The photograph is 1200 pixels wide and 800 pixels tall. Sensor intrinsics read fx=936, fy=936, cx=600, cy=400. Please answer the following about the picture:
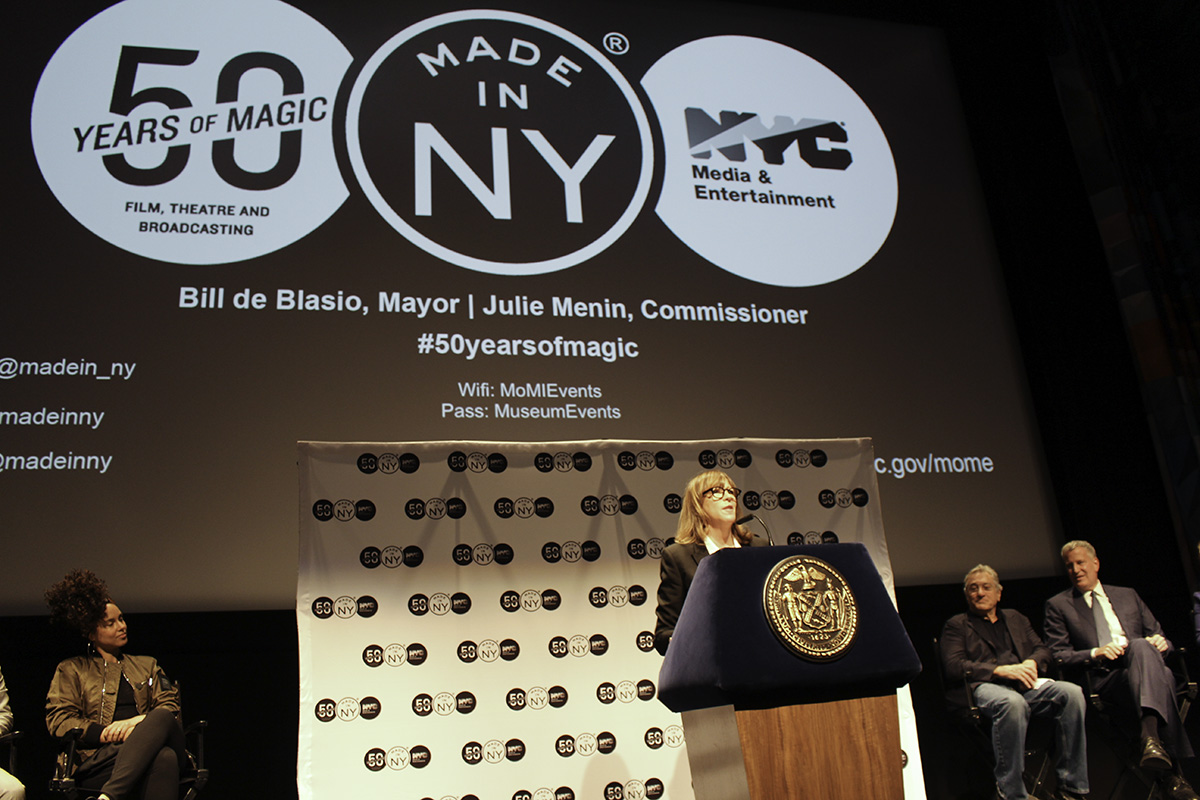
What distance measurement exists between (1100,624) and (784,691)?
2.64 m

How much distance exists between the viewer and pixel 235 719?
354cm

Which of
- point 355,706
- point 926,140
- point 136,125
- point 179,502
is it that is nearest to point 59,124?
point 136,125

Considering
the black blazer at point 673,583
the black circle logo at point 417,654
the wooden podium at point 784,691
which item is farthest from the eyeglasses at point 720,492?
the black circle logo at point 417,654

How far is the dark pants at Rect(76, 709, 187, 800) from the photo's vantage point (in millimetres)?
2779

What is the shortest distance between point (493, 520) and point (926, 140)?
327 centimetres

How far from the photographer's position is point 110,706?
3033 mm

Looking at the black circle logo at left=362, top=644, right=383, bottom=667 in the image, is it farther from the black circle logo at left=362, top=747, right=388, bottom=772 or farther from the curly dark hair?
the curly dark hair

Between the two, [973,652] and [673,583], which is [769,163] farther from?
[673,583]

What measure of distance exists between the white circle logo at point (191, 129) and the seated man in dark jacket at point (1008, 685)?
3115 mm

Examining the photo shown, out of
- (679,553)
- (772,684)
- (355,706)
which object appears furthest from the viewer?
(355,706)

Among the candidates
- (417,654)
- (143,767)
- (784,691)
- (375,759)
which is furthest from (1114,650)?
(143,767)

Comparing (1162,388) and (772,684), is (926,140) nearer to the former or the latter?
(1162,388)

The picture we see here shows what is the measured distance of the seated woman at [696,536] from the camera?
2.55 metres

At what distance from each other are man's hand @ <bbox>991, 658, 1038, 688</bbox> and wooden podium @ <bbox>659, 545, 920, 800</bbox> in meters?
1.86
